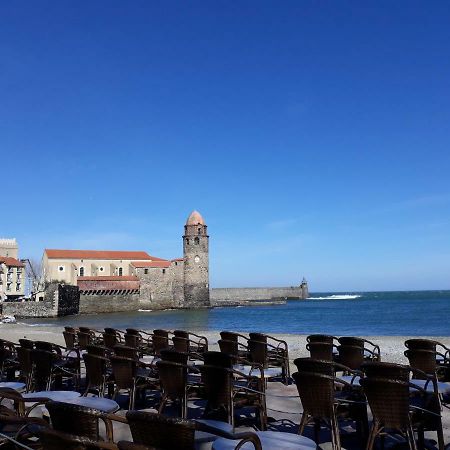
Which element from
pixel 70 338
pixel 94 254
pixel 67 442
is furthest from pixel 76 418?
pixel 94 254

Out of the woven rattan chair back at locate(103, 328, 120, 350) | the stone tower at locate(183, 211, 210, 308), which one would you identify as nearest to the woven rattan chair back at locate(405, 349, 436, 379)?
the woven rattan chair back at locate(103, 328, 120, 350)

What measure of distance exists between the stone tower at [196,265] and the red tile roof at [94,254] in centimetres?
964

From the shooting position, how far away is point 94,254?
7625 cm

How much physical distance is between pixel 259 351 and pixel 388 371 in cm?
320

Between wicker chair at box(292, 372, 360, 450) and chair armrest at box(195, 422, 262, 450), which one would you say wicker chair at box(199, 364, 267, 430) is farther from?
chair armrest at box(195, 422, 262, 450)

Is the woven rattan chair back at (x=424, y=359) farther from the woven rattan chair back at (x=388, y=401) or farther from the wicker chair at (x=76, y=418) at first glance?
the wicker chair at (x=76, y=418)

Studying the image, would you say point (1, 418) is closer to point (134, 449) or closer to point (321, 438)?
point (134, 449)

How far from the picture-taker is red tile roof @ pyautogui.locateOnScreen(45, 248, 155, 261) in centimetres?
7362

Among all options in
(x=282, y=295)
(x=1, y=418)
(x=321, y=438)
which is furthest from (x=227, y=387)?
(x=282, y=295)

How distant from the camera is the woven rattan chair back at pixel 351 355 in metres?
6.21

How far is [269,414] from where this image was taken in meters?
5.50

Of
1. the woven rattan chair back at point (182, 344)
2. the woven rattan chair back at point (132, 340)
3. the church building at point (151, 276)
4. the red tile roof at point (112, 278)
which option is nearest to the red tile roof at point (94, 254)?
the church building at point (151, 276)

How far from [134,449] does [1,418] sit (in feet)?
3.66

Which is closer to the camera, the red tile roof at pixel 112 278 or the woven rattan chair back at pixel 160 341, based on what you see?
the woven rattan chair back at pixel 160 341
